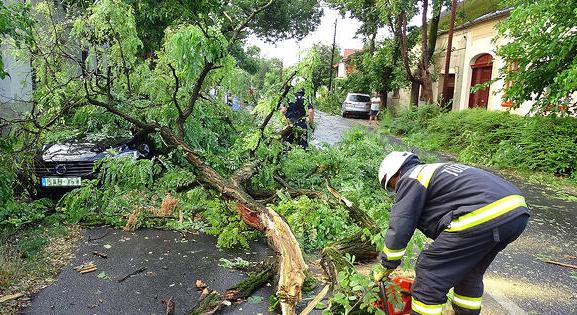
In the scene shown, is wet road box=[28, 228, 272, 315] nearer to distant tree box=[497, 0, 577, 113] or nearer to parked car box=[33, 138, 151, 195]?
parked car box=[33, 138, 151, 195]

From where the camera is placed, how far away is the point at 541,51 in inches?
350

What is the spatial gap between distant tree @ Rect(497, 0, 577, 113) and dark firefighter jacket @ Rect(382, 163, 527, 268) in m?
5.98

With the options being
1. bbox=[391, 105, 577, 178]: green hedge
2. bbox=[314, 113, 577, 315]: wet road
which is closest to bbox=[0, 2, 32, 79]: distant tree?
bbox=[314, 113, 577, 315]: wet road

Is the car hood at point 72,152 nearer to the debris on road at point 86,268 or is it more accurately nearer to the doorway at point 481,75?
the debris on road at point 86,268

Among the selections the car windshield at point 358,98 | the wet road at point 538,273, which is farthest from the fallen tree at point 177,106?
the car windshield at point 358,98

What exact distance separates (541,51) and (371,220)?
21.6 feet

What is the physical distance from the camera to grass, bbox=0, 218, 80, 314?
3.69 metres

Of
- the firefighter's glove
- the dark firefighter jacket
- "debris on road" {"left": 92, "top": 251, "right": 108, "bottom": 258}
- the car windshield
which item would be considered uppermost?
the car windshield

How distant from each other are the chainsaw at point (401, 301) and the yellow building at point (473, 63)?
1405 cm

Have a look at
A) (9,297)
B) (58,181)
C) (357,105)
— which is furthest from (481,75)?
(9,297)

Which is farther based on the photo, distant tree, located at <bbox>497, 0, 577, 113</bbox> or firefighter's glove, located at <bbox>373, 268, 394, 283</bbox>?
distant tree, located at <bbox>497, 0, 577, 113</bbox>

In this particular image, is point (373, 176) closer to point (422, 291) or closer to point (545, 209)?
point (545, 209)

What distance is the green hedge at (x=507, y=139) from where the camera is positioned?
9.95m

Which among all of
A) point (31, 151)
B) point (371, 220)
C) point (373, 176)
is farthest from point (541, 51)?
point (31, 151)
